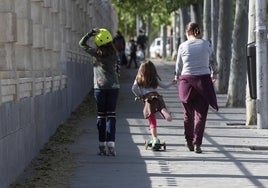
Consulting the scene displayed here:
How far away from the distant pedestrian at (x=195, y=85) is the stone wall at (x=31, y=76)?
2.08 m

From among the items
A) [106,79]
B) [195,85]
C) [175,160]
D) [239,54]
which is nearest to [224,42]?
[239,54]

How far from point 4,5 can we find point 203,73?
375cm

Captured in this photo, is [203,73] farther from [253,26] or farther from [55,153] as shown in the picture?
[253,26]

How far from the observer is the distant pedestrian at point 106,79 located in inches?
440

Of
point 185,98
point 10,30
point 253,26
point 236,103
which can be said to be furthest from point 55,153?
point 236,103

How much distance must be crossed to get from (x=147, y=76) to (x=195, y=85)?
75cm

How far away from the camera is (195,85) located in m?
11.6

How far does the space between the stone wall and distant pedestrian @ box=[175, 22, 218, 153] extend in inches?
81.8

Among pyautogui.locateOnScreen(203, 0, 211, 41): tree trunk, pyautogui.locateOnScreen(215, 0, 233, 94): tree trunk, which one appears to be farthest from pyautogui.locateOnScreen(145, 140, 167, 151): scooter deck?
pyautogui.locateOnScreen(203, 0, 211, 41): tree trunk

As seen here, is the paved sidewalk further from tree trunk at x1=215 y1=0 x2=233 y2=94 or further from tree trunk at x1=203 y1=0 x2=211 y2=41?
tree trunk at x1=203 y1=0 x2=211 y2=41

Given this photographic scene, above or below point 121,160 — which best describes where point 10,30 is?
above

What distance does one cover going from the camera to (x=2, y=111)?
8203 mm

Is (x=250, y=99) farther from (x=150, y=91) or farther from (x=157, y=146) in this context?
(x=157, y=146)

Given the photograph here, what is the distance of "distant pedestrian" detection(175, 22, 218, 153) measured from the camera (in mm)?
11625
